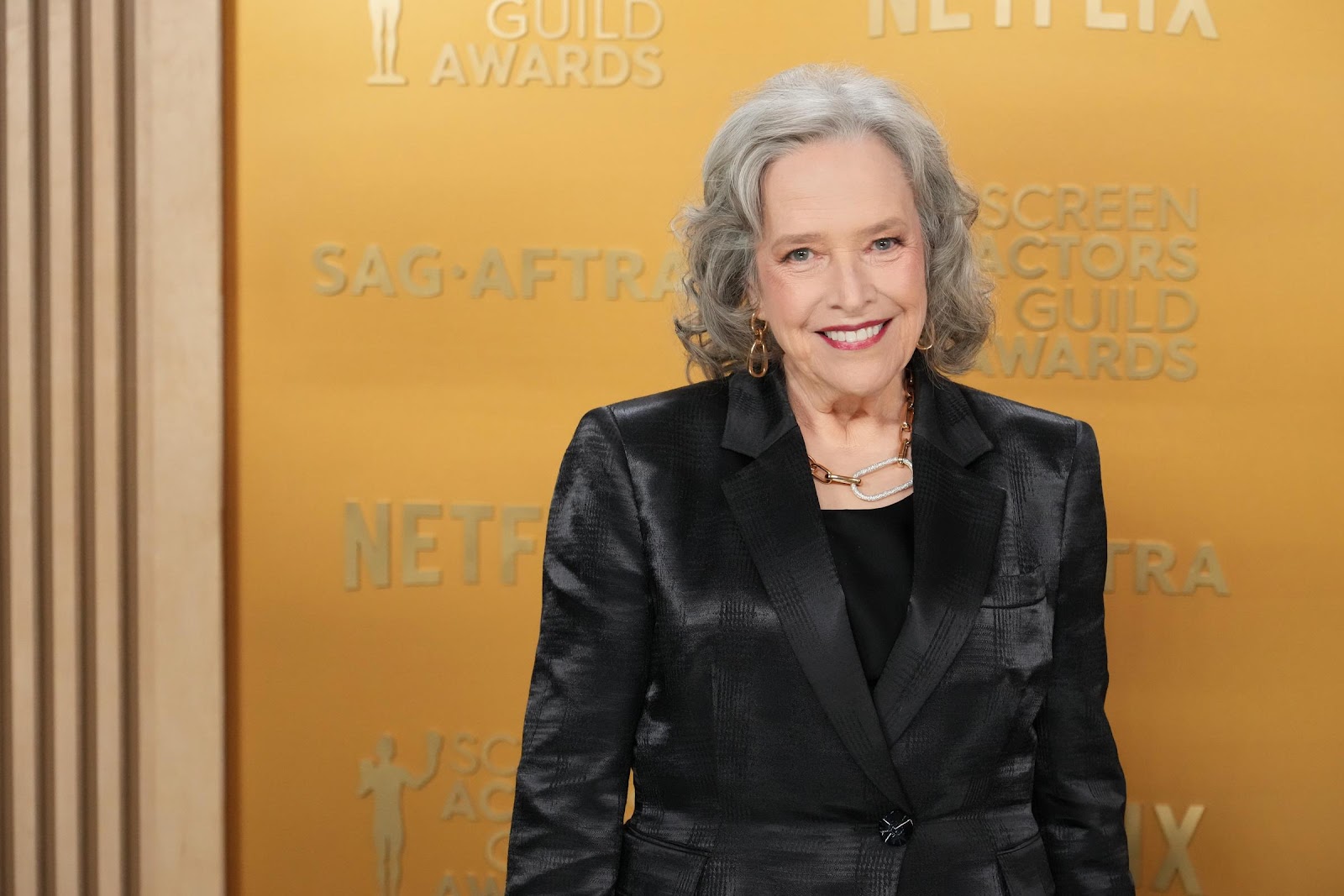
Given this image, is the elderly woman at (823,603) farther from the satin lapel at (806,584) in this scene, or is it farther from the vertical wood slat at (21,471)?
the vertical wood slat at (21,471)

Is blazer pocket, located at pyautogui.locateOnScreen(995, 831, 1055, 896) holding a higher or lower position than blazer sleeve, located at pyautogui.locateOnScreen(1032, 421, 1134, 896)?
lower

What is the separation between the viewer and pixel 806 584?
149 cm

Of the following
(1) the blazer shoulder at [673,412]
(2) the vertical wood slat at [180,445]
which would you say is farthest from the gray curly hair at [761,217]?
(2) the vertical wood slat at [180,445]

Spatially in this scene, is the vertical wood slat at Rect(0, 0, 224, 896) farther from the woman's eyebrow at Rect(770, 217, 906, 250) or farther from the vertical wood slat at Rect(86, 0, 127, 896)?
the woman's eyebrow at Rect(770, 217, 906, 250)

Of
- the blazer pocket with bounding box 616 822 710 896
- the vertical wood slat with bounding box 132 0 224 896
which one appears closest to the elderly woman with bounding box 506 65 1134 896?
the blazer pocket with bounding box 616 822 710 896

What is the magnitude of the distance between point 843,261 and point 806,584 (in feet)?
1.30

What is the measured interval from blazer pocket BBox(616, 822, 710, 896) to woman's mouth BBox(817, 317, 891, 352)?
0.63 m

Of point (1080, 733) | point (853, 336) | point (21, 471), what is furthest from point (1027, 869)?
point (21, 471)

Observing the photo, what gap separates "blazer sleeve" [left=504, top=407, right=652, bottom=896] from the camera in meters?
Result: 1.48

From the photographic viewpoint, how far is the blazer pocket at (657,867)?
148 cm

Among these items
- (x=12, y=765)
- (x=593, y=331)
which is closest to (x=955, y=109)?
(x=593, y=331)

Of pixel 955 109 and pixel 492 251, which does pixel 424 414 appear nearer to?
pixel 492 251

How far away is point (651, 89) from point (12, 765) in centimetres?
206

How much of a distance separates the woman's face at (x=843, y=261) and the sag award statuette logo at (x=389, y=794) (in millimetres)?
1641
